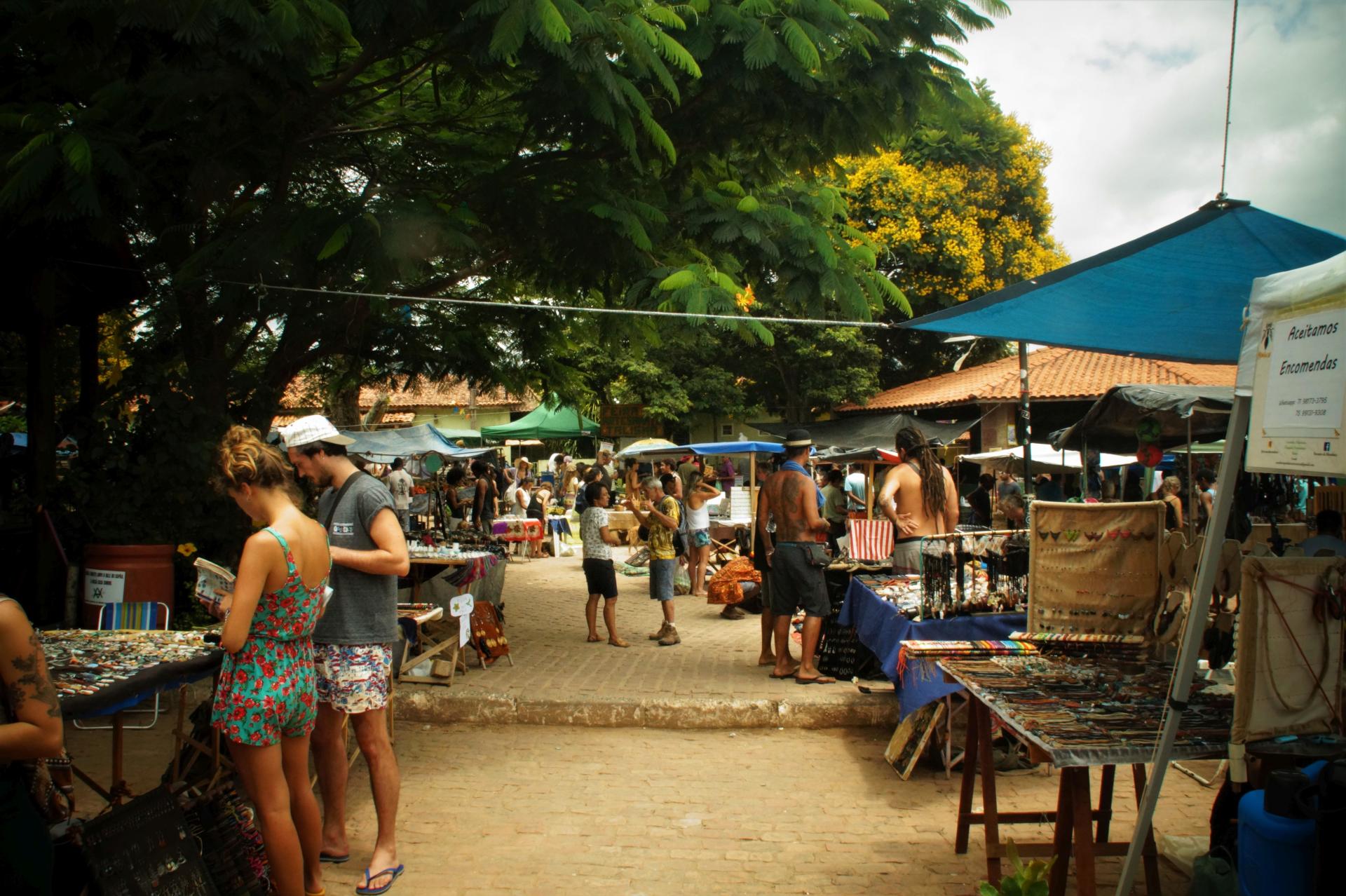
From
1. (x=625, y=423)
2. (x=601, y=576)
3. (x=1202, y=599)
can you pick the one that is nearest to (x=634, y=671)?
(x=601, y=576)

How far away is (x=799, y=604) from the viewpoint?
25.4 ft

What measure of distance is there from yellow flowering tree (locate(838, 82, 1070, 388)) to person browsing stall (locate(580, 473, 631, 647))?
65.8 ft

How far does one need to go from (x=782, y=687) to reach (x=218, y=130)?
5.68m

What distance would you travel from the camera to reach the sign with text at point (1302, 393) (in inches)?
108

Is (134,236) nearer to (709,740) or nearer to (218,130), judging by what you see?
(218,130)

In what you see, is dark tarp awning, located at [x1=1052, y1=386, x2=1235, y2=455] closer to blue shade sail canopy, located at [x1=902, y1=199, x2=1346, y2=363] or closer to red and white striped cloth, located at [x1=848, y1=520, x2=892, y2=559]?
red and white striped cloth, located at [x1=848, y1=520, x2=892, y2=559]

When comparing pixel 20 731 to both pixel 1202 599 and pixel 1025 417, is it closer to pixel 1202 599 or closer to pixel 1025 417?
pixel 1202 599

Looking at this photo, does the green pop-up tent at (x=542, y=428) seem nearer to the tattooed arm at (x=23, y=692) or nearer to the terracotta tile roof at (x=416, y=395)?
the terracotta tile roof at (x=416, y=395)

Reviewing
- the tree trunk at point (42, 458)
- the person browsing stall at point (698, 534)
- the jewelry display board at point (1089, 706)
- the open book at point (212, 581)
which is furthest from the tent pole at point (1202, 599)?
the person browsing stall at point (698, 534)

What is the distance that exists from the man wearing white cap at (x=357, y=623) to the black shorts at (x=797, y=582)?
153 inches

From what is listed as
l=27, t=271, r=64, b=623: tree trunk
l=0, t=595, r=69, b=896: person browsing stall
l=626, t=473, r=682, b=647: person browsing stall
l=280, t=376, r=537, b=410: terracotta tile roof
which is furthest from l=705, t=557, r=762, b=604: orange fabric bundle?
l=0, t=595, r=69, b=896: person browsing stall

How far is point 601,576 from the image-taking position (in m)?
9.43

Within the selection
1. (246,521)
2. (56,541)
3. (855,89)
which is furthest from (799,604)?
(56,541)

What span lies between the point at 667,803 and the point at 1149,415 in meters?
7.64
